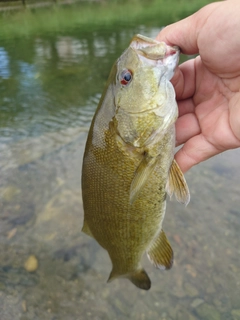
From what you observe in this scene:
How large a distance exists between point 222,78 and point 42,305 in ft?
9.24

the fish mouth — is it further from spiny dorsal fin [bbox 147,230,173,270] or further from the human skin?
spiny dorsal fin [bbox 147,230,173,270]

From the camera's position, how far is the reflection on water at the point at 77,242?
3.24 m

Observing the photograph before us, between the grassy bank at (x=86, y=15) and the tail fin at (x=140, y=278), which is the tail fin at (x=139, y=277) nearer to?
the tail fin at (x=140, y=278)

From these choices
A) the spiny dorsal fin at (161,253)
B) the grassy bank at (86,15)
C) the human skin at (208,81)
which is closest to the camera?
the human skin at (208,81)

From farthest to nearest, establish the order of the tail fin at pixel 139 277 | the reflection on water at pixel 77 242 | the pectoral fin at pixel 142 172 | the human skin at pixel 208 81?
1. the reflection on water at pixel 77 242
2. the tail fin at pixel 139 277
3. the human skin at pixel 208 81
4. the pectoral fin at pixel 142 172

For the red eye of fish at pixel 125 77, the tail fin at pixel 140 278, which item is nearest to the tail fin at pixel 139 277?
the tail fin at pixel 140 278

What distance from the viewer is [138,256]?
245cm

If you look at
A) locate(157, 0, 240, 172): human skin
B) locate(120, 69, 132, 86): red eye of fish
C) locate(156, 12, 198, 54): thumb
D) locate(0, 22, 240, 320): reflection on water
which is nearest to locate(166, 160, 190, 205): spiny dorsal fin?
locate(157, 0, 240, 172): human skin

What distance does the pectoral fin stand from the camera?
1.90 metres

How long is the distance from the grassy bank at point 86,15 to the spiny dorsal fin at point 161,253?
14995mm

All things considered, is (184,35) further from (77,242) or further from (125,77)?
(77,242)

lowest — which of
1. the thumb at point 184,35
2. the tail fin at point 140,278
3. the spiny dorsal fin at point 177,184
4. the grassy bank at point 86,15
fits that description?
the grassy bank at point 86,15

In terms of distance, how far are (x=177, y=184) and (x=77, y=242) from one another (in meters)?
2.22

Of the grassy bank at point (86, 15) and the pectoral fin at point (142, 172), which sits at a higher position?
the pectoral fin at point (142, 172)
